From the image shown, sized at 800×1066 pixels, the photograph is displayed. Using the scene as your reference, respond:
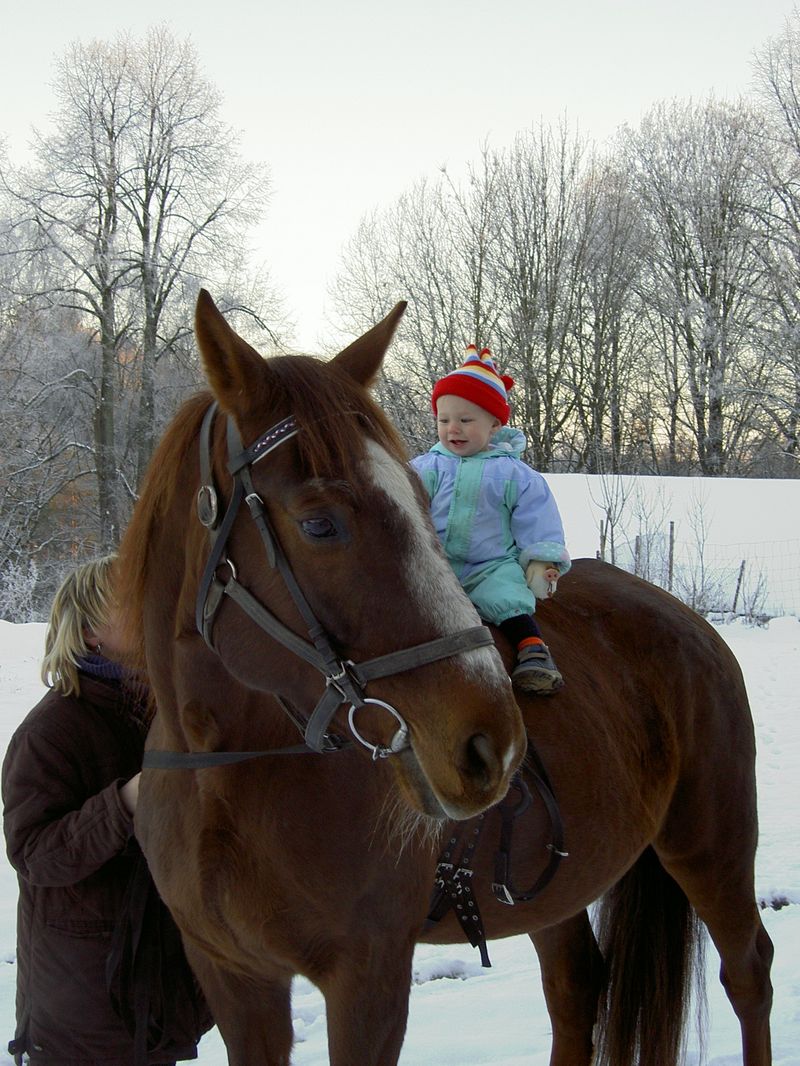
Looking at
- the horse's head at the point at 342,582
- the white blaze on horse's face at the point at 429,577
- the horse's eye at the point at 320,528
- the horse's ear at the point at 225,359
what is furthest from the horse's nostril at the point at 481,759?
the horse's ear at the point at 225,359

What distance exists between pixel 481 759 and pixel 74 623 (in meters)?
1.45

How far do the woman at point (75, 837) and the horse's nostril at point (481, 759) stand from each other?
1.15m

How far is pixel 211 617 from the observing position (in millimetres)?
1766

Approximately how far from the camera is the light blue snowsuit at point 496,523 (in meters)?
2.46

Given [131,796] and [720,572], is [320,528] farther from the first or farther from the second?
[720,572]

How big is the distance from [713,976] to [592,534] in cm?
1320

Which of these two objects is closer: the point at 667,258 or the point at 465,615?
the point at 465,615

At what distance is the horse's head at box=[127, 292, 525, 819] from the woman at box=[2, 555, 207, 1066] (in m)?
0.74

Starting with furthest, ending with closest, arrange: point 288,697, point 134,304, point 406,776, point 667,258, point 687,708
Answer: point 667,258, point 134,304, point 687,708, point 288,697, point 406,776

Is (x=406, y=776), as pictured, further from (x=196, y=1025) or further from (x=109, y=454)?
(x=109, y=454)

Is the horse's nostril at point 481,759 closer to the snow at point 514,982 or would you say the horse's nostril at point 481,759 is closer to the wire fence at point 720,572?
the snow at point 514,982

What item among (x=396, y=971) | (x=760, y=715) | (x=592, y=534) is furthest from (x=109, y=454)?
(x=396, y=971)

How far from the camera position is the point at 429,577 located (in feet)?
5.18

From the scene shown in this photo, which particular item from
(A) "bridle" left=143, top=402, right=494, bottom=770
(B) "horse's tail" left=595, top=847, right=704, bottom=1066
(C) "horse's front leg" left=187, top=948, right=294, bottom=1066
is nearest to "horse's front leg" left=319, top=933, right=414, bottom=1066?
(C) "horse's front leg" left=187, top=948, right=294, bottom=1066
